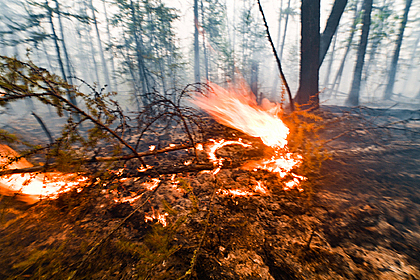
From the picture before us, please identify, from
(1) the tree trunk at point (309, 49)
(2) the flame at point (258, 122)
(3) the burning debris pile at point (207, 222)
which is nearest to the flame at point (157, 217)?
(3) the burning debris pile at point (207, 222)

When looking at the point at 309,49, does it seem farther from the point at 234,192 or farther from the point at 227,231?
the point at 227,231

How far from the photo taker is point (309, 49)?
5789 millimetres

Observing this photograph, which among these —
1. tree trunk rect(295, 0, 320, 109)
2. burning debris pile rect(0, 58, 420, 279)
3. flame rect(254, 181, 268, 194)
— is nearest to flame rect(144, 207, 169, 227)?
burning debris pile rect(0, 58, 420, 279)

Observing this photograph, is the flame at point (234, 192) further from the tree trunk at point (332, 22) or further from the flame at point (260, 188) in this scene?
the tree trunk at point (332, 22)

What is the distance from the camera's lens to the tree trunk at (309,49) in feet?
17.7

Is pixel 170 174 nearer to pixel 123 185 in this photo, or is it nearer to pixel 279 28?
pixel 123 185

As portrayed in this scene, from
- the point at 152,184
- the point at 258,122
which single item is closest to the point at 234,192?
the point at 152,184

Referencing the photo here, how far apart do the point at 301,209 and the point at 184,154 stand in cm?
282

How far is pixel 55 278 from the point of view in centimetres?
143

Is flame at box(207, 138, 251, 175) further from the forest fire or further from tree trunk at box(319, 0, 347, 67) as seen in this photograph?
tree trunk at box(319, 0, 347, 67)

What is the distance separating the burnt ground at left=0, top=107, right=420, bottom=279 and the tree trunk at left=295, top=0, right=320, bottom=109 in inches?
148

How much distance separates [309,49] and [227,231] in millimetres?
7024

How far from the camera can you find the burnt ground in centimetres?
152

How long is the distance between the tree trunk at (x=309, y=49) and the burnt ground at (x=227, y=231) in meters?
3.77
